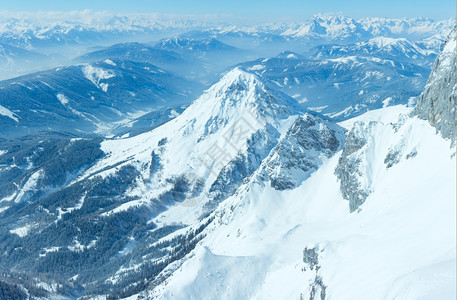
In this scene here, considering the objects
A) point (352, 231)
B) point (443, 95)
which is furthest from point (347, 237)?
point (443, 95)

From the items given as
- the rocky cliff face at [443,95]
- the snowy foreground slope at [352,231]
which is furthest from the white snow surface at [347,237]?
the rocky cliff face at [443,95]

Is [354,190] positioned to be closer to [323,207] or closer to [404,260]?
[323,207]

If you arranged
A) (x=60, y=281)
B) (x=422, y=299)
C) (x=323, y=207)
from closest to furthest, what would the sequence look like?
1. (x=422, y=299)
2. (x=323, y=207)
3. (x=60, y=281)

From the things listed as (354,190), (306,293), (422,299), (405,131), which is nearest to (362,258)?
(306,293)

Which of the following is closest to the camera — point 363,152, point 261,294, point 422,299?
point 422,299

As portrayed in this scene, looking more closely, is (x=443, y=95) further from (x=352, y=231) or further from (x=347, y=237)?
(x=347, y=237)

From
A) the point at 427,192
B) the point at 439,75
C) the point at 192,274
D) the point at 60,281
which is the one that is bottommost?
the point at 60,281

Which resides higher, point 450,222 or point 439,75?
point 439,75
